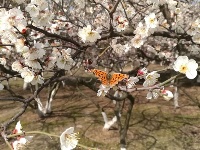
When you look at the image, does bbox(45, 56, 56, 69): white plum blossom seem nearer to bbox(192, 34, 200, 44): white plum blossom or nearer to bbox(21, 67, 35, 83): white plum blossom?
bbox(21, 67, 35, 83): white plum blossom

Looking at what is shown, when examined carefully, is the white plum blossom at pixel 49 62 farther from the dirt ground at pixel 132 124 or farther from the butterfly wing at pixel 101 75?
the dirt ground at pixel 132 124

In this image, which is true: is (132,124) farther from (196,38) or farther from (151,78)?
(151,78)

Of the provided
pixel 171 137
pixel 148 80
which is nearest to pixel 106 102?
pixel 171 137

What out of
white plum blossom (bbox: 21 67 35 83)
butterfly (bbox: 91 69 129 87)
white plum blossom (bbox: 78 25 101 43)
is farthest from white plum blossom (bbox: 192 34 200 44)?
white plum blossom (bbox: 21 67 35 83)

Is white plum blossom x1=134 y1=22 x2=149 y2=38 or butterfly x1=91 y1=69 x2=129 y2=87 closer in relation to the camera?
butterfly x1=91 y1=69 x2=129 y2=87

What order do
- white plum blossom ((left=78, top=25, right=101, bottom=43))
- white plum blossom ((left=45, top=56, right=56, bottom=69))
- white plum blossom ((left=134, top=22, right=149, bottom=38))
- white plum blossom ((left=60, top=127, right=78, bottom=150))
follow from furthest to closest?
1. white plum blossom ((left=134, top=22, right=149, bottom=38))
2. white plum blossom ((left=78, top=25, right=101, bottom=43))
3. white plum blossom ((left=45, top=56, right=56, bottom=69))
4. white plum blossom ((left=60, top=127, right=78, bottom=150))

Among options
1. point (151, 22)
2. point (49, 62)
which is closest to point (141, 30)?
point (151, 22)

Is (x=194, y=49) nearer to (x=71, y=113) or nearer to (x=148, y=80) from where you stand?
(x=148, y=80)

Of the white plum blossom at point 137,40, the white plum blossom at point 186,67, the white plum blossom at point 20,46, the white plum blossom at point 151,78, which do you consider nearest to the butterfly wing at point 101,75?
the white plum blossom at point 151,78
